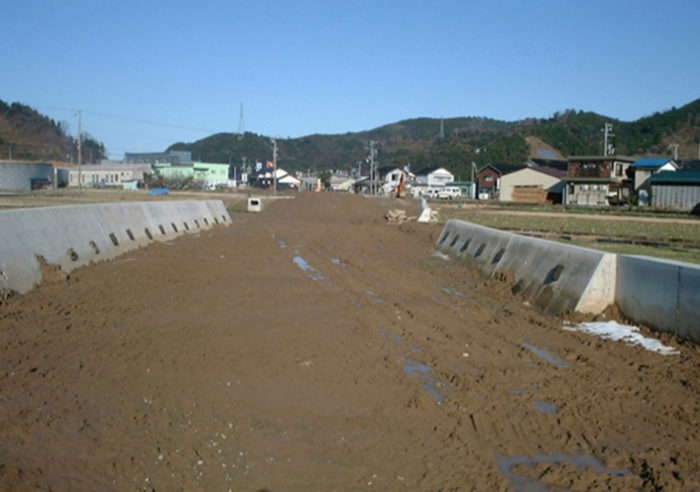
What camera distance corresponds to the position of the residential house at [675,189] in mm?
60175

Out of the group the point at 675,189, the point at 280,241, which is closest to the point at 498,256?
the point at 280,241

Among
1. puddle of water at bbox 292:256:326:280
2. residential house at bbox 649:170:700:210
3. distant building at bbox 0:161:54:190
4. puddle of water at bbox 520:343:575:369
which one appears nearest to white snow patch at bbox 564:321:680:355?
puddle of water at bbox 520:343:575:369

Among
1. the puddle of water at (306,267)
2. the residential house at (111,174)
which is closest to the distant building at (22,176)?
the residential house at (111,174)

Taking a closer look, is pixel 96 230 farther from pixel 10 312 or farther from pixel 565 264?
pixel 565 264

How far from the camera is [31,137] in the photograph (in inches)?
6324

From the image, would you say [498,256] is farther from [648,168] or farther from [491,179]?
[491,179]

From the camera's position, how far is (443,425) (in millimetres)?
5590

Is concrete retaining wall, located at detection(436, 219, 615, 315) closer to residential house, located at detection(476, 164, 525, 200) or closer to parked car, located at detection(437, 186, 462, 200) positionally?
residential house, located at detection(476, 164, 525, 200)

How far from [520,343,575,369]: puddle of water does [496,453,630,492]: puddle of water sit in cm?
240

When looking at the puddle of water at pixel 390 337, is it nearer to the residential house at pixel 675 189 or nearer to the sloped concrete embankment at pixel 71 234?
the sloped concrete embankment at pixel 71 234

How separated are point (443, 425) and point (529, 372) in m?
1.92

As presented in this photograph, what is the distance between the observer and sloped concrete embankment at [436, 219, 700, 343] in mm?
7957

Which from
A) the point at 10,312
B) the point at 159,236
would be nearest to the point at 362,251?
the point at 159,236

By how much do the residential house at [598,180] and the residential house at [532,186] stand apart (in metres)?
5.27
